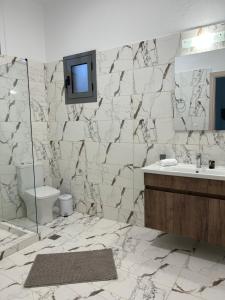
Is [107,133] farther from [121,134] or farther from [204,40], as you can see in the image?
[204,40]

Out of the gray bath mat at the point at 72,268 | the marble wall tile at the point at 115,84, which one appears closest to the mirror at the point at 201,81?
the marble wall tile at the point at 115,84

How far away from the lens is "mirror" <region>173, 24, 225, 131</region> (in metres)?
2.41

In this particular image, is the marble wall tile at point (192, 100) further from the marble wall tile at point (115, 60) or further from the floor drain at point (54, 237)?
the floor drain at point (54, 237)

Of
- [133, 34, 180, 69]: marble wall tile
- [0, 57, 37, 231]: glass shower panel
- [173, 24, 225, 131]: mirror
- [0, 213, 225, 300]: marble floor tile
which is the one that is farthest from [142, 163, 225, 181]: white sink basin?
[0, 57, 37, 231]: glass shower panel

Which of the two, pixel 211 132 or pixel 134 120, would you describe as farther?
pixel 134 120

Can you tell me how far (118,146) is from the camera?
3.15 meters

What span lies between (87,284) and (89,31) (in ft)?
9.48

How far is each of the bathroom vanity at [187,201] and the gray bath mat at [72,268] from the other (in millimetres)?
581

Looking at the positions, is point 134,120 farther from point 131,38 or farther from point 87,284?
point 87,284

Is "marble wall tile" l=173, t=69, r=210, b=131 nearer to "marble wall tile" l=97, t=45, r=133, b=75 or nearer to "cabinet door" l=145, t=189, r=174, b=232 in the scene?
"marble wall tile" l=97, t=45, r=133, b=75

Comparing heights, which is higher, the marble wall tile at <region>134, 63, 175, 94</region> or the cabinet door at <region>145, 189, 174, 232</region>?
the marble wall tile at <region>134, 63, 175, 94</region>

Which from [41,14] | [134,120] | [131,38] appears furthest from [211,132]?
[41,14]

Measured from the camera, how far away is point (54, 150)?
149 inches

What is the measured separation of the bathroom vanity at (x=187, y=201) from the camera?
2.13 metres
